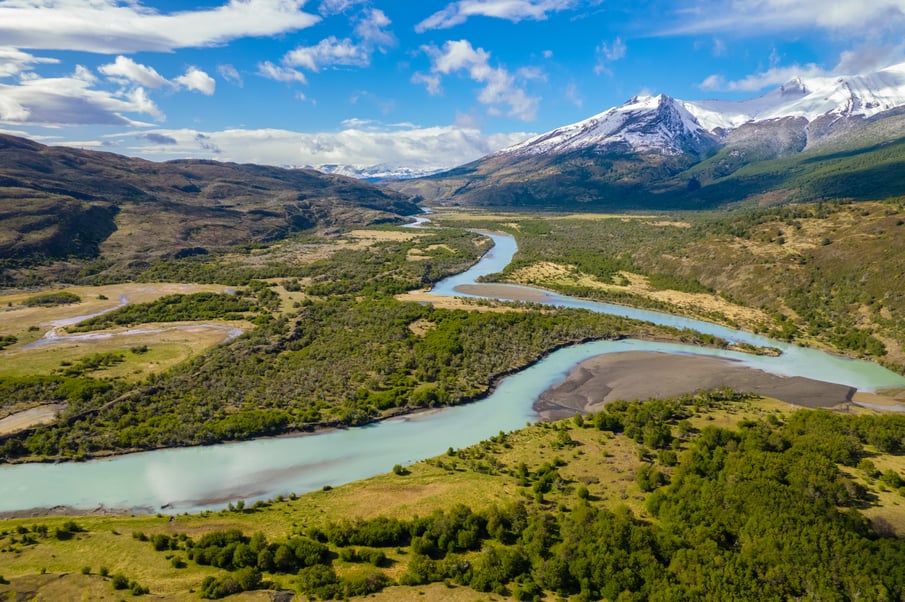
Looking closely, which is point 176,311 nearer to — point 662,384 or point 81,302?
point 81,302

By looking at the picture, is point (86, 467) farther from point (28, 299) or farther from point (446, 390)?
point (28, 299)

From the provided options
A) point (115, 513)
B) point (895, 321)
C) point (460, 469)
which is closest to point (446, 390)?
point (460, 469)

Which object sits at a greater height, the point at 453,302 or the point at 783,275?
the point at 783,275

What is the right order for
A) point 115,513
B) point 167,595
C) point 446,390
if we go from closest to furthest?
point 167,595
point 115,513
point 446,390

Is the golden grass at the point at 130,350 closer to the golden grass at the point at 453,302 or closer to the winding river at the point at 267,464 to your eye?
the winding river at the point at 267,464

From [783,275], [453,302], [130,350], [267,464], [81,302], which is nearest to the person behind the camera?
[267,464]

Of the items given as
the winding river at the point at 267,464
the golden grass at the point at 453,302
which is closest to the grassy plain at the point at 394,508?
the winding river at the point at 267,464

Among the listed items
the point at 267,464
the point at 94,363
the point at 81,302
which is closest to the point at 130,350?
the point at 94,363
